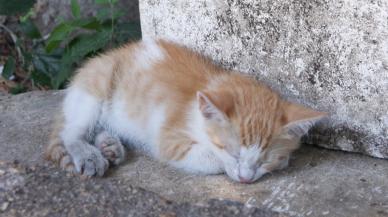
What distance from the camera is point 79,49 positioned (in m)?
3.94

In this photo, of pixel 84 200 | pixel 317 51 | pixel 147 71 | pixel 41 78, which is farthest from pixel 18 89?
pixel 317 51

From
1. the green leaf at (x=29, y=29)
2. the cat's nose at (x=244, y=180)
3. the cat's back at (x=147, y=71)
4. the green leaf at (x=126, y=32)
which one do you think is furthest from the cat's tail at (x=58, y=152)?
the green leaf at (x=29, y=29)

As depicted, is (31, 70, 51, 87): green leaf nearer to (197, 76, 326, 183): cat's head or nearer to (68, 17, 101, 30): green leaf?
(68, 17, 101, 30): green leaf

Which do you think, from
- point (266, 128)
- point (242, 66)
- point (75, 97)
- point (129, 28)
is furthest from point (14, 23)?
point (266, 128)

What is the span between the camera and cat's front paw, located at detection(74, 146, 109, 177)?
2912mm

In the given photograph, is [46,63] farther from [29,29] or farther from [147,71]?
[147,71]

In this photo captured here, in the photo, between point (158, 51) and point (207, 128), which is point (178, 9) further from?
point (207, 128)

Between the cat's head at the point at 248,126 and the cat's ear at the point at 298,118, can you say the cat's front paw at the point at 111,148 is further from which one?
the cat's ear at the point at 298,118

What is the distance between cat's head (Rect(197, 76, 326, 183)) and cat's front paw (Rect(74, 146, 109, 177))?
54cm

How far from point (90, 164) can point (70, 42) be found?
1.61 metres

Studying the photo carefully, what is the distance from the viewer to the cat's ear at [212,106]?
2648mm

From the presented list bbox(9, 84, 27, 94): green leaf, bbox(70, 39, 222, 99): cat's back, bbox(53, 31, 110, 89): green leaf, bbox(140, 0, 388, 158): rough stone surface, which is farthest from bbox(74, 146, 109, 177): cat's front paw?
bbox(9, 84, 27, 94): green leaf

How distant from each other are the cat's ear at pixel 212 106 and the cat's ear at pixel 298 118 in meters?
0.28

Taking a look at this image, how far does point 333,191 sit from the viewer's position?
109 inches
